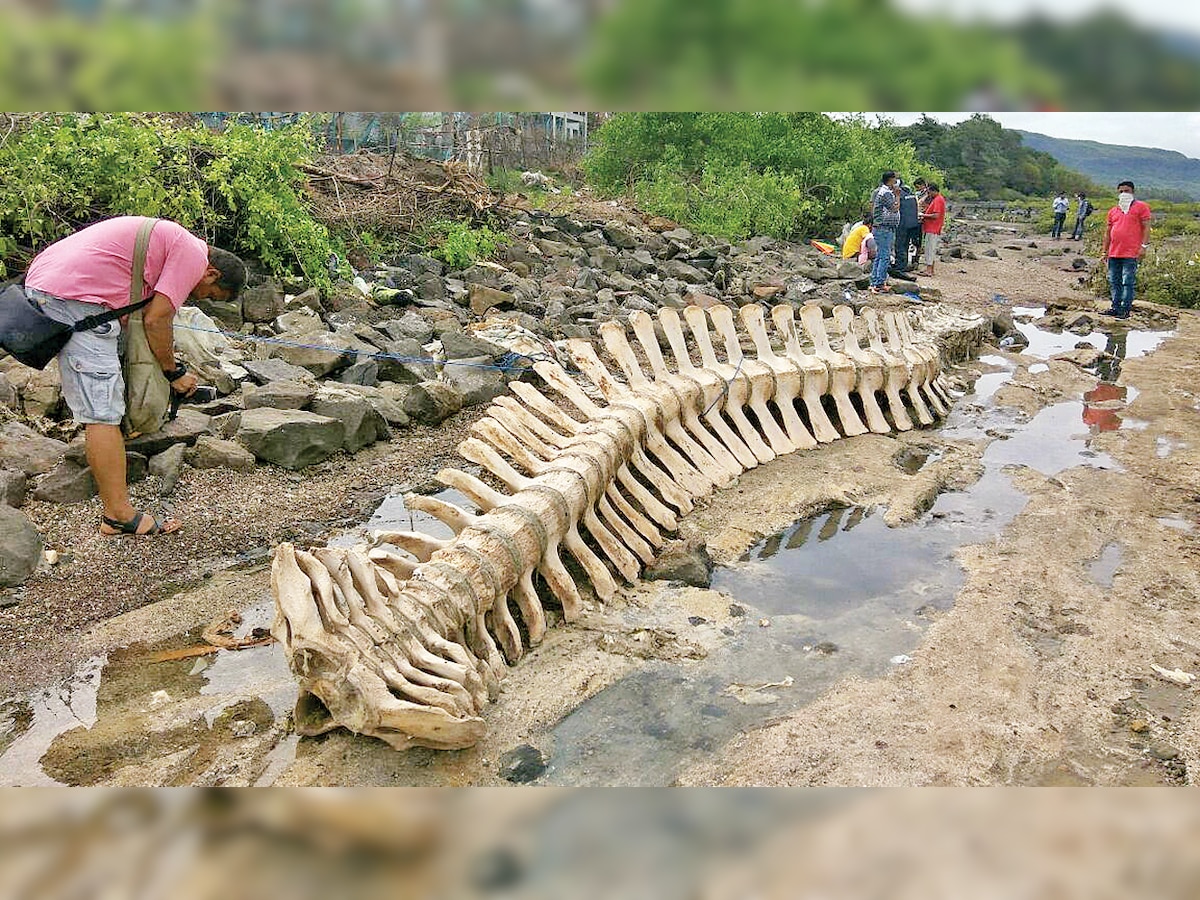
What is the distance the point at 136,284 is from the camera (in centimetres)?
412

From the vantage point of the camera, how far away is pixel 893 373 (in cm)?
662

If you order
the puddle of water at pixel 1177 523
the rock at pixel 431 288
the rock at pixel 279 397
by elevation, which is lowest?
the puddle of water at pixel 1177 523

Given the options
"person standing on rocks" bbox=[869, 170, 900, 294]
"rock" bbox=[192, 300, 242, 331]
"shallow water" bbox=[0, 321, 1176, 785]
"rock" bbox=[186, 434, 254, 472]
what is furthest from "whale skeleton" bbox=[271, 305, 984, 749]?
"person standing on rocks" bbox=[869, 170, 900, 294]

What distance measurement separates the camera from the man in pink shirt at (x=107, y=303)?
4.01 meters

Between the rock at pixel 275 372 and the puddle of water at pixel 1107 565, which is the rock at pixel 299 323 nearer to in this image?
the rock at pixel 275 372

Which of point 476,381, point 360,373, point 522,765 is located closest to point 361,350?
point 360,373

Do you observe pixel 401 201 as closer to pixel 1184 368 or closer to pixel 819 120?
pixel 1184 368

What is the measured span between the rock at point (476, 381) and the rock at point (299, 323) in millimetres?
996

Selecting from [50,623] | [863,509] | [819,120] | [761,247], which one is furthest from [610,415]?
[819,120]

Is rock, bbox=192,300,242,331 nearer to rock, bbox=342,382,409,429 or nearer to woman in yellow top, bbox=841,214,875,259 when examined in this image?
rock, bbox=342,382,409,429

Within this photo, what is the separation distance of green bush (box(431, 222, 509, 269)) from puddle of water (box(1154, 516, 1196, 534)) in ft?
23.3

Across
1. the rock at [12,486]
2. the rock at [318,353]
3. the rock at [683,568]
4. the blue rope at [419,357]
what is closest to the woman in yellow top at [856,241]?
the blue rope at [419,357]

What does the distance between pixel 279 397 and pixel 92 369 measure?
143 centimetres

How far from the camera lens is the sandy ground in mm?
2660
